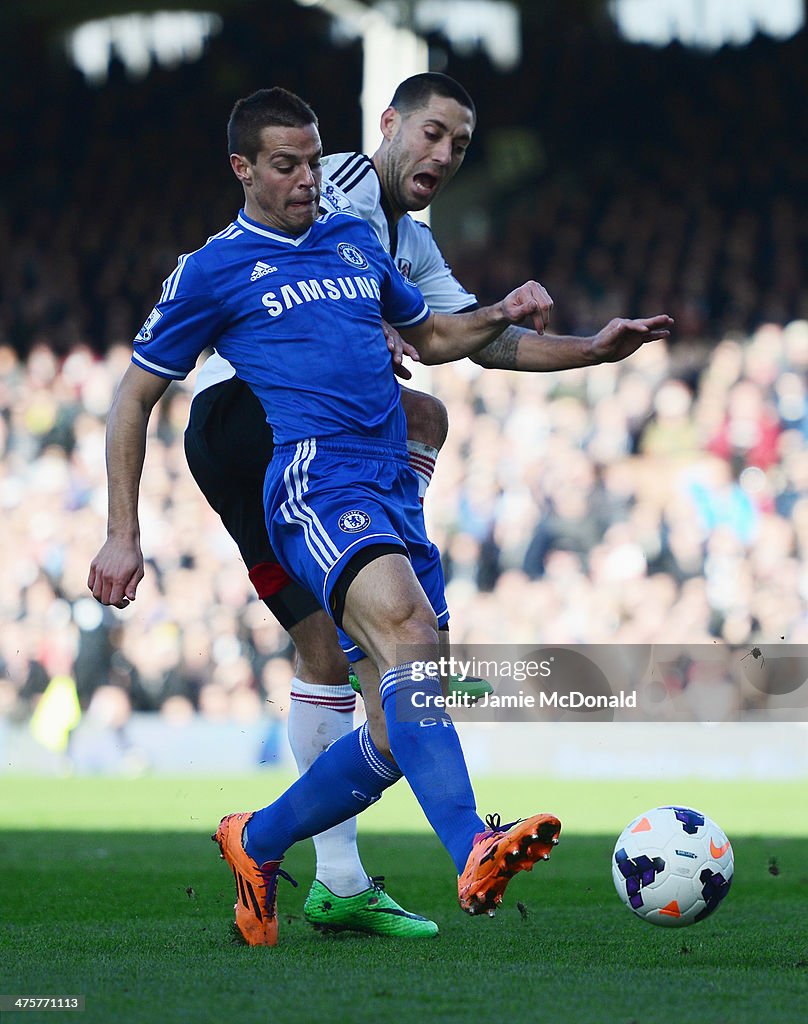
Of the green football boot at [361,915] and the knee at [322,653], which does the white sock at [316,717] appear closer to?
the knee at [322,653]

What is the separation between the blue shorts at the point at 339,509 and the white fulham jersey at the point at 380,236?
0.59m

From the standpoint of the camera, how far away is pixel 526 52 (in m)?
21.1

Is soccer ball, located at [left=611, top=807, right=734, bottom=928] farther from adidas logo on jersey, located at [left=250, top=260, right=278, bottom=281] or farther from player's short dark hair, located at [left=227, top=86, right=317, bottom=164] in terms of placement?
player's short dark hair, located at [left=227, top=86, right=317, bottom=164]

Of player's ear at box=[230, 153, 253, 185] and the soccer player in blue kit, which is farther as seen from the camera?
player's ear at box=[230, 153, 253, 185]

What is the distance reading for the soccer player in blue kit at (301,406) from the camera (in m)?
4.08

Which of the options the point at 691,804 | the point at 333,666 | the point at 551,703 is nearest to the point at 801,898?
the point at 333,666

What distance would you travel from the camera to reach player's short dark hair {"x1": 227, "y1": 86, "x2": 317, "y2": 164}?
14.1ft

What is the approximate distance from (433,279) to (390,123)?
52cm

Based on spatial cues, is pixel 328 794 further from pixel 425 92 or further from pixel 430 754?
pixel 425 92

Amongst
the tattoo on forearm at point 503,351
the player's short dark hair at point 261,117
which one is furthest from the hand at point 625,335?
the player's short dark hair at point 261,117

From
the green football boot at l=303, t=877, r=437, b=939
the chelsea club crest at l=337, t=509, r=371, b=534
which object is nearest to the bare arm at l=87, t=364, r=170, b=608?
the chelsea club crest at l=337, t=509, r=371, b=534

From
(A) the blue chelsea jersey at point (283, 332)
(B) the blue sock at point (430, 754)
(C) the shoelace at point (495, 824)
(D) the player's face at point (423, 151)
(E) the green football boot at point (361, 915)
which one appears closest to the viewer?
(C) the shoelace at point (495, 824)

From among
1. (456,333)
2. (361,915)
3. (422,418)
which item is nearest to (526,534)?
(422,418)

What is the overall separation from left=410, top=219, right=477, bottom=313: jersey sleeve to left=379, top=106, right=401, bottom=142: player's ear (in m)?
0.31
